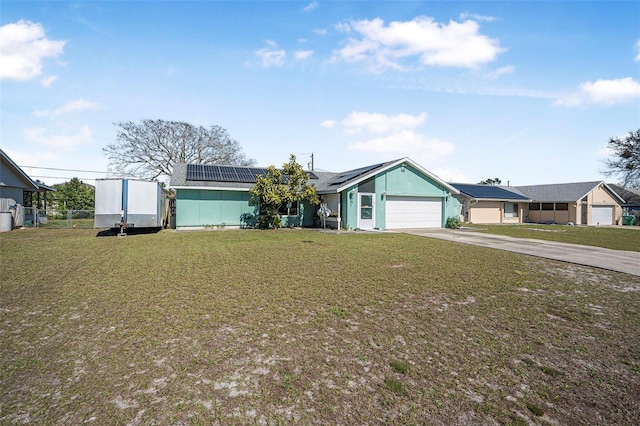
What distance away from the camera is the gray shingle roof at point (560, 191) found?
30.0 m

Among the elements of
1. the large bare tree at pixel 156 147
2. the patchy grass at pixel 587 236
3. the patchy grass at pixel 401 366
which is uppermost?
the large bare tree at pixel 156 147

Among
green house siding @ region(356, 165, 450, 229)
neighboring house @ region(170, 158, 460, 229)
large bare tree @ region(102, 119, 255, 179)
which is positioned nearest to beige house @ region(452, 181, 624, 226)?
green house siding @ region(356, 165, 450, 229)

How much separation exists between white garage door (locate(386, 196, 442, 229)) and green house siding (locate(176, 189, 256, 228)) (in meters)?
8.83

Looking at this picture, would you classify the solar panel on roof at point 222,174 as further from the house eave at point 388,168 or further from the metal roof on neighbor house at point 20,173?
the metal roof on neighbor house at point 20,173

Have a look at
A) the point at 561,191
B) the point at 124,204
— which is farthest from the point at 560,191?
the point at 124,204

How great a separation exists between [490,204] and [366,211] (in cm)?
1741

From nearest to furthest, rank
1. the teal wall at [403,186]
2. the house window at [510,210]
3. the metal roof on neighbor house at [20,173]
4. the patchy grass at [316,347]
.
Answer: the patchy grass at [316,347], the metal roof on neighbor house at [20,173], the teal wall at [403,186], the house window at [510,210]

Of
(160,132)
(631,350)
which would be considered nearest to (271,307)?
(631,350)

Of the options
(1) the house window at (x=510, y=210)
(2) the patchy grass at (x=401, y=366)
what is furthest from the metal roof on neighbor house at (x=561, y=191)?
(2) the patchy grass at (x=401, y=366)

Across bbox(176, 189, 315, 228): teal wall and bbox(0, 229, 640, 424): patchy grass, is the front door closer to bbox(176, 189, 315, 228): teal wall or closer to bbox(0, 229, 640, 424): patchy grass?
bbox(176, 189, 315, 228): teal wall

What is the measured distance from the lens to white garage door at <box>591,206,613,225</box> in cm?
3048

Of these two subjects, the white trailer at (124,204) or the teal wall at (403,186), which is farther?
the teal wall at (403,186)

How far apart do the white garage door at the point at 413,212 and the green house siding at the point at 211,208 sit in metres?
8.83

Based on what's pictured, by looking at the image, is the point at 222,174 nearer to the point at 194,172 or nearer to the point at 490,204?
the point at 194,172
